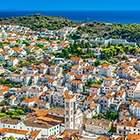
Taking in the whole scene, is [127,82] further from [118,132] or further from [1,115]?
[1,115]

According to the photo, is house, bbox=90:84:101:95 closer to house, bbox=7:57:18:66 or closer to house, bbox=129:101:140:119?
house, bbox=129:101:140:119

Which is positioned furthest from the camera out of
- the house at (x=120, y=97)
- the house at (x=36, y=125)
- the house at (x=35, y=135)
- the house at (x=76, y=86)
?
the house at (x=76, y=86)

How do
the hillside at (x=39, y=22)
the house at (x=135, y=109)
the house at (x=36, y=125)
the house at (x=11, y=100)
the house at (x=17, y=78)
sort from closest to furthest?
the house at (x=36, y=125)
the house at (x=135, y=109)
the house at (x=11, y=100)
the house at (x=17, y=78)
the hillside at (x=39, y=22)

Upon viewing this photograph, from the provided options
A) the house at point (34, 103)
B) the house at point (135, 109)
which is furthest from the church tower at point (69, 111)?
the house at point (135, 109)

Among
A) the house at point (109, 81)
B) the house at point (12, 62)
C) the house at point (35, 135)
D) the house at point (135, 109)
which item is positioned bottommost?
the house at point (35, 135)

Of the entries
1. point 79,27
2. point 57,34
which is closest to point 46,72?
point 57,34

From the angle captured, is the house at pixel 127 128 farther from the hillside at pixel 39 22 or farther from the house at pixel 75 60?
the hillside at pixel 39 22

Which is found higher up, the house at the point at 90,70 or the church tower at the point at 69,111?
the house at the point at 90,70
